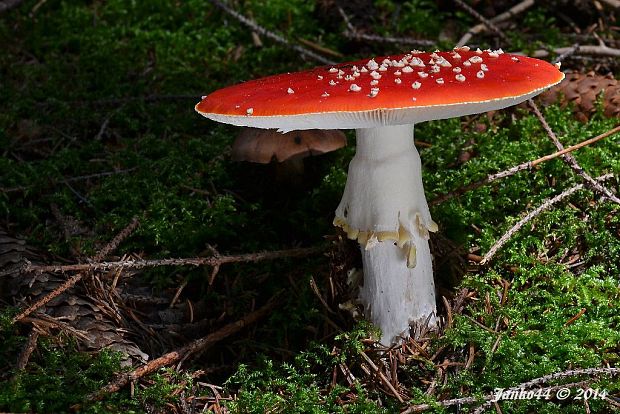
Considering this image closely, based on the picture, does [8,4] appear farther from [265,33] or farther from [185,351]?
[185,351]

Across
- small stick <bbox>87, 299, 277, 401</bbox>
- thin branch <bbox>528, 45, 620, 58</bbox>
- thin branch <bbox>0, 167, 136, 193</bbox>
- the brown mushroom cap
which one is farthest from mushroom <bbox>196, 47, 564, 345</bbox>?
thin branch <bbox>528, 45, 620, 58</bbox>

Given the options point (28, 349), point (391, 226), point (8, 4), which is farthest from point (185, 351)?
point (8, 4)

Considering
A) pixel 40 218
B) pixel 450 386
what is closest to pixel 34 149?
pixel 40 218

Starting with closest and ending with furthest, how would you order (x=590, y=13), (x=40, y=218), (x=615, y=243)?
(x=615, y=243) < (x=40, y=218) < (x=590, y=13)

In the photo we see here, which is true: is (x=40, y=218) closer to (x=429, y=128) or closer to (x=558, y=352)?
(x=429, y=128)

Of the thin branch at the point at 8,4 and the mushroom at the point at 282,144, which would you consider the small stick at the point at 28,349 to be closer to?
the mushroom at the point at 282,144

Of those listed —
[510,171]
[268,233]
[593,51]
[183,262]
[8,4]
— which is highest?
[8,4]
